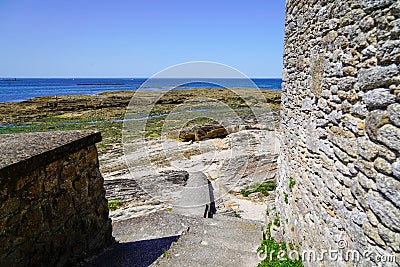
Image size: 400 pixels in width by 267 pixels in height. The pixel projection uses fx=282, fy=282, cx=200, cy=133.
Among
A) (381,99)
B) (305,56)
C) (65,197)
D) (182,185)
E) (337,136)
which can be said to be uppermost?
(305,56)

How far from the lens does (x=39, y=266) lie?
2660mm

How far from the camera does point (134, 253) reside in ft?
12.6

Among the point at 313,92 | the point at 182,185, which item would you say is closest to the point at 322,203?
the point at 313,92

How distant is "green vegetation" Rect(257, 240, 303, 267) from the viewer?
340cm

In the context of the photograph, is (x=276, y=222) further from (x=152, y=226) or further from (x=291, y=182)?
(x=152, y=226)

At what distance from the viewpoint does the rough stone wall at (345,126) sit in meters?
1.62

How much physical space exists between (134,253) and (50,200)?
1.53 meters

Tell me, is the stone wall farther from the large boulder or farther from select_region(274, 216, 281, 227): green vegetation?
the large boulder

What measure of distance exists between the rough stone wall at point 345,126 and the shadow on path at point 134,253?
5.91 feet

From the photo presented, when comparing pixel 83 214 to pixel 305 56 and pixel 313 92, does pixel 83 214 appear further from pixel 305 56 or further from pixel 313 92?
pixel 305 56

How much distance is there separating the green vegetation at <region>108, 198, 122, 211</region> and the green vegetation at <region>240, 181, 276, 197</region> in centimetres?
317

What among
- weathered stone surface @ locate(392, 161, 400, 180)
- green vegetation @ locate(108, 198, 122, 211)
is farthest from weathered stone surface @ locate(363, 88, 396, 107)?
green vegetation @ locate(108, 198, 122, 211)

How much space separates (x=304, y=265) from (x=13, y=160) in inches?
121

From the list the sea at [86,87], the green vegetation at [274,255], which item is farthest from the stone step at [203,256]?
the sea at [86,87]
